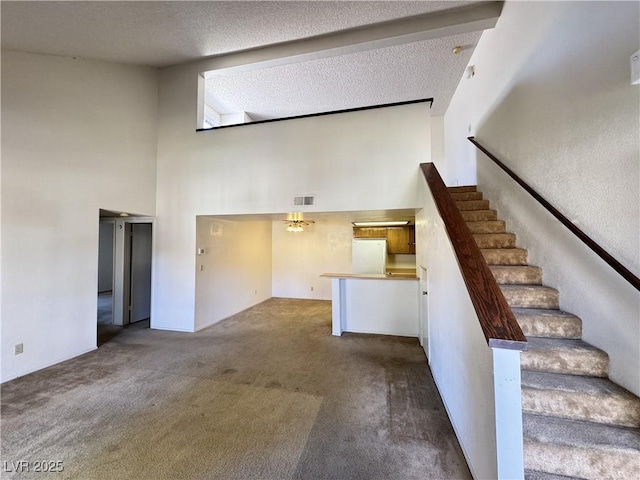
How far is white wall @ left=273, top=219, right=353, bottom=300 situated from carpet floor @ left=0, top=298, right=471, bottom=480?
3.98 m

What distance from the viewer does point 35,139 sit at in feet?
10.8

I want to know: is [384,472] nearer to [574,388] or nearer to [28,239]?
[574,388]

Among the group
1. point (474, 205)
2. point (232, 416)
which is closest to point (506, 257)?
point (474, 205)

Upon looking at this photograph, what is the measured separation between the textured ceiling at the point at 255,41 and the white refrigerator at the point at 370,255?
339cm

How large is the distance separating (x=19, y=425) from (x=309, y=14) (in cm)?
555

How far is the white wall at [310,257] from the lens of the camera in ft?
25.7

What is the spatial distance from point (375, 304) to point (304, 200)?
2.24 metres

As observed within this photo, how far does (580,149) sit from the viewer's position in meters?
2.22

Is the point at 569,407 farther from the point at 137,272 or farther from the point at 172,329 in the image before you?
the point at 137,272

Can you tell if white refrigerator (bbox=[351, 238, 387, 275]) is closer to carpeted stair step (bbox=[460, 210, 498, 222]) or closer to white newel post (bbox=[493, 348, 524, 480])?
carpeted stair step (bbox=[460, 210, 498, 222])

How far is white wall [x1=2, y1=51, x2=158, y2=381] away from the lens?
3.08m

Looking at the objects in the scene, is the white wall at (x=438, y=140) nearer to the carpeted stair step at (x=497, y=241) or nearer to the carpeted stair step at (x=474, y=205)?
the carpeted stair step at (x=474, y=205)

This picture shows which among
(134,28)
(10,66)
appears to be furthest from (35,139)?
(134,28)

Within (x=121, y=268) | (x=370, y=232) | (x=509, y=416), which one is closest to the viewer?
(x=509, y=416)
